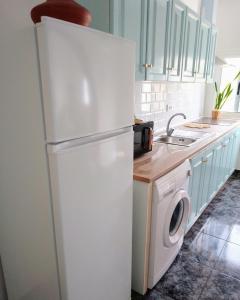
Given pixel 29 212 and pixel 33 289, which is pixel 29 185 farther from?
pixel 33 289

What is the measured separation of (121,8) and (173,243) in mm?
1650

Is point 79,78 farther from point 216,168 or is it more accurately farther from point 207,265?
point 216,168

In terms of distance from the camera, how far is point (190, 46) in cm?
229

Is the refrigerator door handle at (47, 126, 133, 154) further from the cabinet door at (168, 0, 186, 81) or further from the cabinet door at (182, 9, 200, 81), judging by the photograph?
the cabinet door at (182, 9, 200, 81)

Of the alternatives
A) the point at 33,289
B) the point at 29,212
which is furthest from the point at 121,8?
the point at 33,289

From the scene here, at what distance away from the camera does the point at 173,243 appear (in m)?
1.71

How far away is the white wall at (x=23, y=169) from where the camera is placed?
82cm

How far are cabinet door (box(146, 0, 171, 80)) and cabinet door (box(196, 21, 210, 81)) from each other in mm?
869

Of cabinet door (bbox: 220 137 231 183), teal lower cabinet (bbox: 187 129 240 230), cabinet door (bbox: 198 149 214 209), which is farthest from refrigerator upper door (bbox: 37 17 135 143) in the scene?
cabinet door (bbox: 220 137 231 183)

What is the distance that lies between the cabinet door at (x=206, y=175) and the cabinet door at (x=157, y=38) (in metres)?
0.95

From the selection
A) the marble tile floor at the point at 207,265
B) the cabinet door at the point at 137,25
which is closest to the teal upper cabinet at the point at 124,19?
the cabinet door at the point at 137,25

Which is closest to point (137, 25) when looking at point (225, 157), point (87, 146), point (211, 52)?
point (87, 146)

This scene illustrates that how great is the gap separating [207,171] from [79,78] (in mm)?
1960

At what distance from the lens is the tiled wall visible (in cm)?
227
